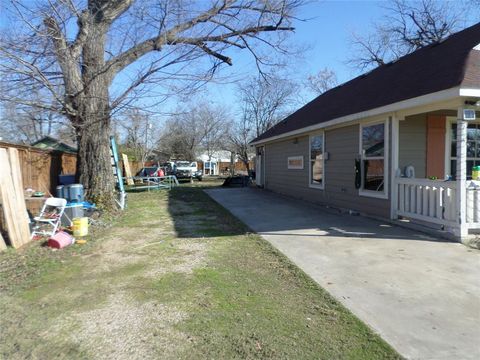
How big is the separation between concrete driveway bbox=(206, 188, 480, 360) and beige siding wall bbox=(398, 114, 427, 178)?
1.63 m

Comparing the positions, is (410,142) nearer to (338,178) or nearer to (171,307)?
(338,178)

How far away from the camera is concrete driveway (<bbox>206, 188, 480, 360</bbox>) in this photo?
351 cm

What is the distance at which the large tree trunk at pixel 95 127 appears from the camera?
441 inches

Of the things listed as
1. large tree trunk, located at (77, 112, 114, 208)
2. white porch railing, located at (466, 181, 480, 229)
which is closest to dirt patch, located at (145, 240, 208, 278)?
white porch railing, located at (466, 181, 480, 229)

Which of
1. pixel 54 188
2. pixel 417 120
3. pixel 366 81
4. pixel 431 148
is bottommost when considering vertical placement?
pixel 54 188

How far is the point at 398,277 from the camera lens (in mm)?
5109

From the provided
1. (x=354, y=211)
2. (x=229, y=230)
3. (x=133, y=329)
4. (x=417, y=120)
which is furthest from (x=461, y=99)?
(x=133, y=329)

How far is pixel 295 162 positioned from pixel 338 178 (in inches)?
156

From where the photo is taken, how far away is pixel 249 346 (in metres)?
3.38

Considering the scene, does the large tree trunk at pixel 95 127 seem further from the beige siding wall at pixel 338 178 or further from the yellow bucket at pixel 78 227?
the beige siding wall at pixel 338 178

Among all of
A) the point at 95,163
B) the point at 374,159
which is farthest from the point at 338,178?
the point at 95,163

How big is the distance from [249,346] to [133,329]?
1.16 metres

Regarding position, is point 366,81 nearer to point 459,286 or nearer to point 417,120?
point 417,120

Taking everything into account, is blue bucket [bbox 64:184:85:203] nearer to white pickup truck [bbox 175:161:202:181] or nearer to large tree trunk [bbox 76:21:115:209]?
large tree trunk [bbox 76:21:115:209]
